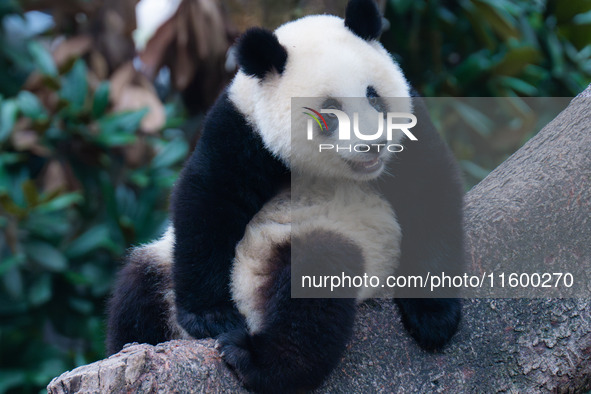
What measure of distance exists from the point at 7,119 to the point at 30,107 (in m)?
0.19

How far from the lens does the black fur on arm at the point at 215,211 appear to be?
1.99 meters

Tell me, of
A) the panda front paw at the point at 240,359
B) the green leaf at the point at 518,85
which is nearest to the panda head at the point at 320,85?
the panda front paw at the point at 240,359

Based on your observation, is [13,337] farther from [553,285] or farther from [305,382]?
[553,285]

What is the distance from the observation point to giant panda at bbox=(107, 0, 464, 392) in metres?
1.97

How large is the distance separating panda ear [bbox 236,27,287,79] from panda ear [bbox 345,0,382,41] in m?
0.27

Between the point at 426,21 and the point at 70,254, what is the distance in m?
3.48

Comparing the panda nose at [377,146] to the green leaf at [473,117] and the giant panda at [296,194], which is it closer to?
the giant panda at [296,194]

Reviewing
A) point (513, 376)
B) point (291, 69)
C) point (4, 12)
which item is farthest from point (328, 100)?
point (4, 12)

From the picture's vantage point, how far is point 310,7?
3854mm

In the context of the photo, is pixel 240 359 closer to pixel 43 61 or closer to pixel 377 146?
pixel 377 146

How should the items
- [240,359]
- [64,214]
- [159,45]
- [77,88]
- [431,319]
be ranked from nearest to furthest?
[240,359] → [431,319] → [77,88] → [64,214] → [159,45]

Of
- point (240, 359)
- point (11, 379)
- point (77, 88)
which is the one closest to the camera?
point (240, 359)

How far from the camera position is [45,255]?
4434 millimetres

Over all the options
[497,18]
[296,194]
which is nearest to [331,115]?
[296,194]
